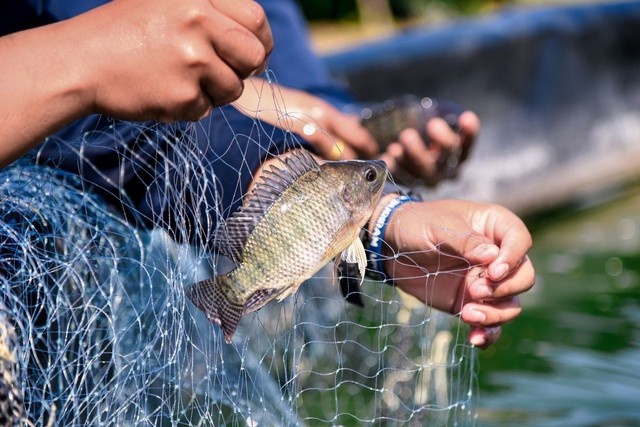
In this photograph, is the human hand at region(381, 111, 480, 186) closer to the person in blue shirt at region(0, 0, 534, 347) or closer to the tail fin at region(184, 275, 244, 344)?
the person in blue shirt at region(0, 0, 534, 347)

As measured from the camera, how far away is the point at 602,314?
4.44m

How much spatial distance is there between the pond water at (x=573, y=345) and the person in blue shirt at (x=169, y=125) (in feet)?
3.89

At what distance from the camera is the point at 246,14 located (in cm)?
185

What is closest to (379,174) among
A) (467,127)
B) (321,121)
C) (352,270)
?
(352,270)

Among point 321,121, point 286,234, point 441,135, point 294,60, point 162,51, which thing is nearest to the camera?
point 162,51

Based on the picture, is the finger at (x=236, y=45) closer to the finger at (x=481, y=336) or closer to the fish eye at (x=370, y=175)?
the fish eye at (x=370, y=175)

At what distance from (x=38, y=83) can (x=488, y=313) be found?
43.2 inches

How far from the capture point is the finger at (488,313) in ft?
7.47

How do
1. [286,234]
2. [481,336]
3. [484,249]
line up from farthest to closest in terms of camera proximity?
[481,336] → [484,249] → [286,234]

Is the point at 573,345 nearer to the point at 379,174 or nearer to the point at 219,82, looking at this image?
the point at 379,174

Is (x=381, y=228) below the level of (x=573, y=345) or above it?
above

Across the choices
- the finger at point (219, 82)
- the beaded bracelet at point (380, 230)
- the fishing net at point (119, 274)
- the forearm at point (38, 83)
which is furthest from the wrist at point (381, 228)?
the forearm at point (38, 83)

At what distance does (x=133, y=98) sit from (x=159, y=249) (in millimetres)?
746

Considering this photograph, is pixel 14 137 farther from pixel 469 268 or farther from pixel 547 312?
pixel 547 312
